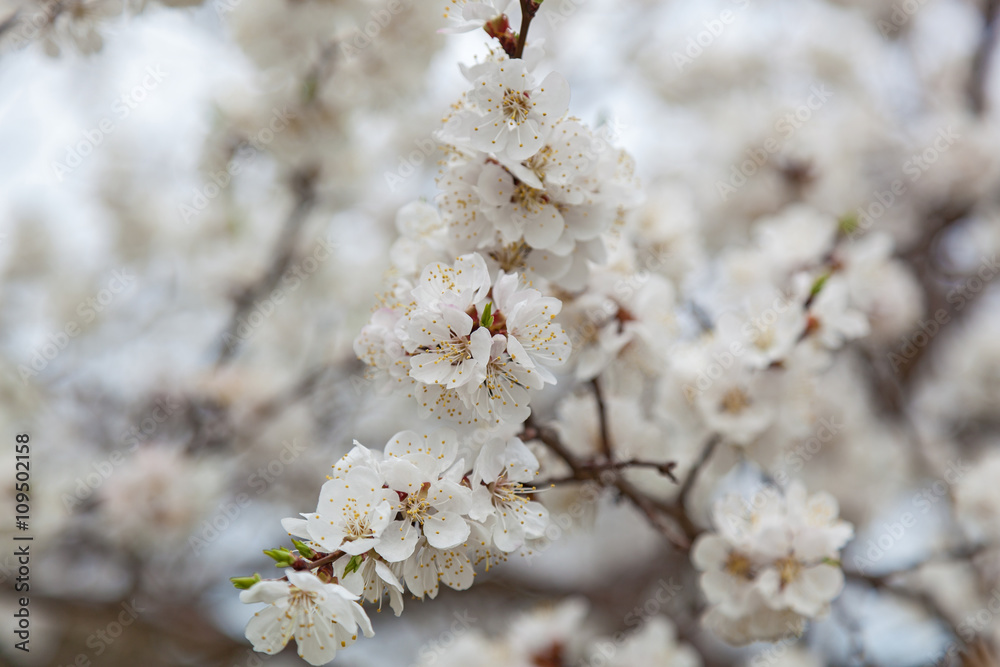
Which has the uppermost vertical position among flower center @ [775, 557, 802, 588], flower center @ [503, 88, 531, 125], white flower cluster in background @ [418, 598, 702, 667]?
flower center @ [503, 88, 531, 125]

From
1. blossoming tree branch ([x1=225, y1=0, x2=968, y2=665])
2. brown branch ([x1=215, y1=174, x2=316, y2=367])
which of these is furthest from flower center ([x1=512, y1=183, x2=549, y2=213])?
brown branch ([x1=215, y1=174, x2=316, y2=367])

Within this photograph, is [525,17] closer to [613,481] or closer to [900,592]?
[613,481]

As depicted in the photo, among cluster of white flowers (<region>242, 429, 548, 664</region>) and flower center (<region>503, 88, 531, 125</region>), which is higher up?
flower center (<region>503, 88, 531, 125</region>)

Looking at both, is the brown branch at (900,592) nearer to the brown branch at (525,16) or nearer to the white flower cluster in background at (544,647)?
the white flower cluster in background at (544,647)

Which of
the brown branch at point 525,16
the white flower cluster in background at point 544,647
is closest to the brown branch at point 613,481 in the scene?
the white flower cluster in background at point 544,647

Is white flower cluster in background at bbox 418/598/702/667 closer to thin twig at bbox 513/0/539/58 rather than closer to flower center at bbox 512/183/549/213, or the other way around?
flower center at bbox 512/183/549/213

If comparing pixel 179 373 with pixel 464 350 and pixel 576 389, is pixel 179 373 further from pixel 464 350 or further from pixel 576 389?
pixel 464 350
